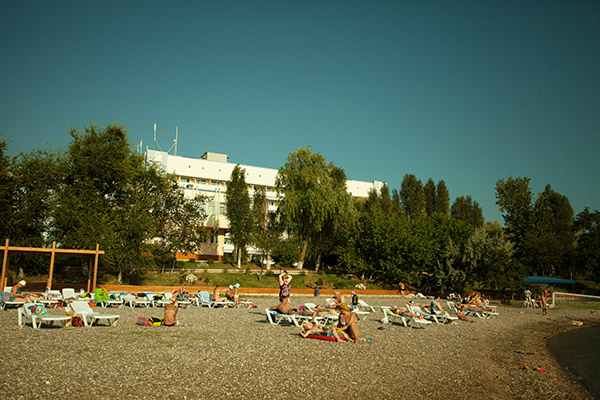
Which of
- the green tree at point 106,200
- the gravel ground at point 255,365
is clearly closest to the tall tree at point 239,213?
the green tree at point 106,200

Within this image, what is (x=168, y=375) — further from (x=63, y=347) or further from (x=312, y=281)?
(x=312, y=281)

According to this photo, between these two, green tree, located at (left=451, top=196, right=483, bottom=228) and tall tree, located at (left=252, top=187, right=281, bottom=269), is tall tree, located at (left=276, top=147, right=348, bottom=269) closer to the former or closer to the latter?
tall tree, located at (left=252, top=187, right=281, bottom=269)

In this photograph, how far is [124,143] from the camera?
102ft

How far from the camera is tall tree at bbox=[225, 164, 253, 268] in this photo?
1758 inches

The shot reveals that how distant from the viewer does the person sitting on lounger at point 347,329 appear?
12727 millimetres

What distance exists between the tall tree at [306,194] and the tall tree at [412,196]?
2368cm

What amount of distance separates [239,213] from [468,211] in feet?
145

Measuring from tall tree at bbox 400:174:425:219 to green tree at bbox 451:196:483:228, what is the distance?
10.4m

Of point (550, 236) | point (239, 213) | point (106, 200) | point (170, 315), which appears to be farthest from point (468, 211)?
point (170, 315)

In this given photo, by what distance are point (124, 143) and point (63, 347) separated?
23.5 m

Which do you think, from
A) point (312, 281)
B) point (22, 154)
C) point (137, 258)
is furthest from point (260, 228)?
point (22, 154)

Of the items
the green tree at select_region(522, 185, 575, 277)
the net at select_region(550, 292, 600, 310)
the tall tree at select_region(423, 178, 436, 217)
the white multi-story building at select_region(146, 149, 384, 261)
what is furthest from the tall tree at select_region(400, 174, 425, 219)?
the net at select_region(550, 292, 600, 310)

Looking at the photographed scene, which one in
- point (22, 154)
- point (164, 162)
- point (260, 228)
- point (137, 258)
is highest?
point (164, 162)

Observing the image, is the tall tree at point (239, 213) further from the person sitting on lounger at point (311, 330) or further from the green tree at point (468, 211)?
the green tree at point (468, 211)
